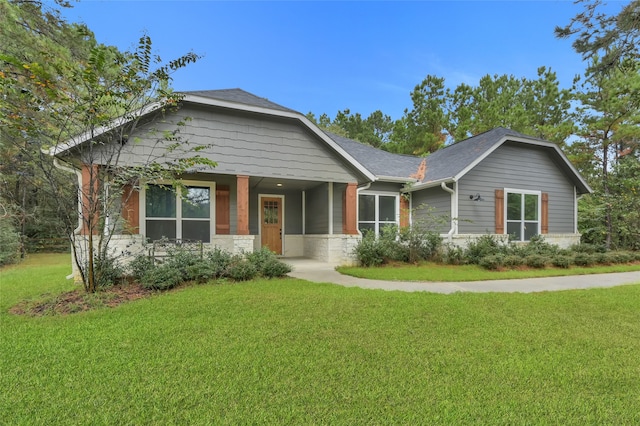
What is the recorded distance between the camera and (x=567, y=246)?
12.4 metres

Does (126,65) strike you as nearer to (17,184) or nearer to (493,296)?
(493,296)

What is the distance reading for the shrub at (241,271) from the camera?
22.0 ft

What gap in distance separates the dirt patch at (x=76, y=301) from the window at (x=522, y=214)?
1212 cm

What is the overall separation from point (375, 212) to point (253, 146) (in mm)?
5455

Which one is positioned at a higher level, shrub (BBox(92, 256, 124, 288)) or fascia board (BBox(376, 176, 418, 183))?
fascia board (BBox(376, 176, 418, 183))

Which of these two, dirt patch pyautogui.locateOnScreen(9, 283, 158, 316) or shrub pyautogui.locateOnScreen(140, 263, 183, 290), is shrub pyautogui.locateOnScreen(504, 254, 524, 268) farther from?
dirt patch pyautogui.locateOnScreen(9, 283, 158, 316)

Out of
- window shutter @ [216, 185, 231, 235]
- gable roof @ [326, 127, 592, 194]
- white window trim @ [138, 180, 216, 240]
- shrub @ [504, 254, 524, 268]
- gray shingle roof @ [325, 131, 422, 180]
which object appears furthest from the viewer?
gray shingle roof @ [325, 131, 422, 180]

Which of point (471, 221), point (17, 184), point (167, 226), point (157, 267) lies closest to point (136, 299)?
point (157, 267)

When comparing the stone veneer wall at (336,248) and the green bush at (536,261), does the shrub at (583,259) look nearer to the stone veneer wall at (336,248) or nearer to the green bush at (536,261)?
the green bush at (536,261)

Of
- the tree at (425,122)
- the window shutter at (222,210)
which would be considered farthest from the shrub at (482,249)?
the tree at (425,122)

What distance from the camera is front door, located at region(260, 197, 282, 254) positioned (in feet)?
38.2

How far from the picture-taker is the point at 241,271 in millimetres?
6746

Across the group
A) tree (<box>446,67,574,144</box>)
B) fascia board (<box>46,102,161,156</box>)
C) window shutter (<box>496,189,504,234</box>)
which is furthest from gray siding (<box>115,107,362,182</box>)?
tree (<box>446,67,574,144</box>)

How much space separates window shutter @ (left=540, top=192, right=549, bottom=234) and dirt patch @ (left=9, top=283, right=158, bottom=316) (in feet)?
44.4
